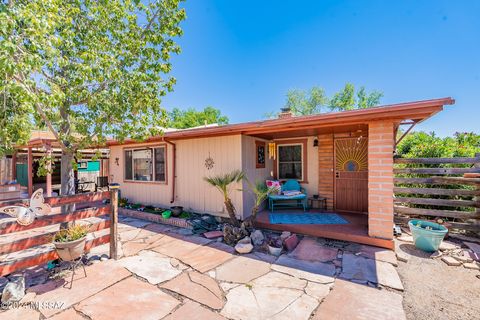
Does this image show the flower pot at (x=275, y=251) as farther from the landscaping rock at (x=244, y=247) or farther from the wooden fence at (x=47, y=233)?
the wooden fence at (x=47, y=233)

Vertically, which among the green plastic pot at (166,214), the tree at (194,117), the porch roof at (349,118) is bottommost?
the green plastic pot at (166,214)

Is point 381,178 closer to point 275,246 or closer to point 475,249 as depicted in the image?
point 475,249

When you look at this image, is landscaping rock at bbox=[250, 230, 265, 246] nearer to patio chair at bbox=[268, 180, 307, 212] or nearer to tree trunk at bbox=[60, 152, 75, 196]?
patio chair at bbox=[268, 180, 307, 212]

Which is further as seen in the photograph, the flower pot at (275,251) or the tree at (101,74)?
the flower pot at (275,251)

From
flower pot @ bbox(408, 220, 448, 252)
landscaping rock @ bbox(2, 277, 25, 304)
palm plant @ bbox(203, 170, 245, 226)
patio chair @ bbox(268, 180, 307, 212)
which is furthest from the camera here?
patio chair @ bbox(268, 180, 307, 212)

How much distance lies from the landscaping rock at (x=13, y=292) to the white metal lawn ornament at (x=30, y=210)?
2.19 feet

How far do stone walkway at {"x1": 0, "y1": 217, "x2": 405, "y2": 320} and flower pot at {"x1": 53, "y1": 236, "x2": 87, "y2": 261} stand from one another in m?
0.33

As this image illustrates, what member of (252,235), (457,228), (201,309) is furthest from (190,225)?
(457,228)

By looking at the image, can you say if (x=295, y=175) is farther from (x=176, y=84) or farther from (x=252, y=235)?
(x=176, y=84)

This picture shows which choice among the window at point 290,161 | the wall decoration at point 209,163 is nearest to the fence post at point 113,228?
the wall decoration at point 209,163

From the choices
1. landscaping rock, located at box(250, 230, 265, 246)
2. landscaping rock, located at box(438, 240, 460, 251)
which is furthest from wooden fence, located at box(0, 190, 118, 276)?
landscaping rock, located at box(438, 240, 460, 251)

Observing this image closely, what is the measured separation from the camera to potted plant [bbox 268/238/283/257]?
3604 mm

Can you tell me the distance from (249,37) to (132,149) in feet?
23.5

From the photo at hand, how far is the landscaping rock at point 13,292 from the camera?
230 centimetres
